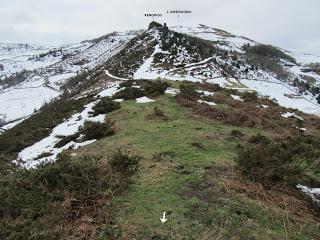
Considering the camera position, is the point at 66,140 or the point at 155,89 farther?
the point at 155,89

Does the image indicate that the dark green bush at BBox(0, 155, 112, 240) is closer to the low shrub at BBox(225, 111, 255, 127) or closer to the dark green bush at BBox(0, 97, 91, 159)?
the dark green bush at BBox(0, 97, 91, 159)

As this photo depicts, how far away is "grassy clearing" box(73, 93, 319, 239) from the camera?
8555mm

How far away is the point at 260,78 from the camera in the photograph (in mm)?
84250

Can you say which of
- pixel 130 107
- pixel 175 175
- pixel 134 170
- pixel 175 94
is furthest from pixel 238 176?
pixel 175 94

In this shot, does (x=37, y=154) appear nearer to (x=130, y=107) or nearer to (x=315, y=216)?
(x=130, y=107)

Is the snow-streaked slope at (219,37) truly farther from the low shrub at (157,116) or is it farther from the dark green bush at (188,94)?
the low shrub at (157,116)

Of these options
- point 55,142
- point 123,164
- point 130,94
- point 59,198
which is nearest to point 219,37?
point 130,94

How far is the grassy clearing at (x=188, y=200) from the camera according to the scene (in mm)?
8555

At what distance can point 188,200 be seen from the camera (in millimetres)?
9961

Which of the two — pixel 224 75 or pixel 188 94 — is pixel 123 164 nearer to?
pixel 188 94

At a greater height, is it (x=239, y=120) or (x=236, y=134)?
(x=236, y=134)

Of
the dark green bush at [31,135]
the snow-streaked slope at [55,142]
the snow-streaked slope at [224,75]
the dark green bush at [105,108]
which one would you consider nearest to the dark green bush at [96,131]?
A: the snow-streaked slope at [55,142]

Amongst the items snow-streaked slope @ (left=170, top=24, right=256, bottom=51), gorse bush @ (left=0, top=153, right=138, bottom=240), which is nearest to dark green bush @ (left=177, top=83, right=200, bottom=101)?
gorse bush @ (left=0, top=153, right=138, bottom=240)

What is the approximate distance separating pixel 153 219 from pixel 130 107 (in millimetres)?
16254
